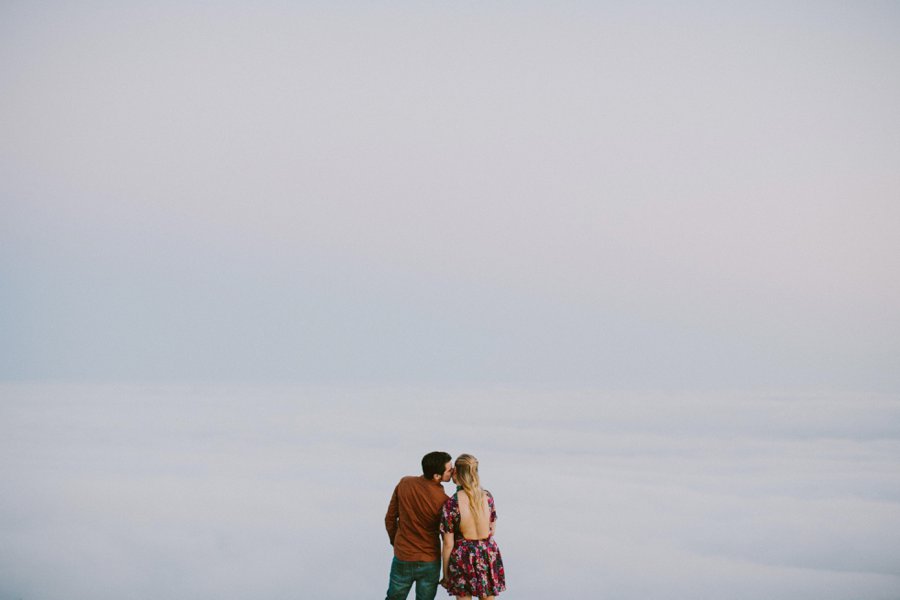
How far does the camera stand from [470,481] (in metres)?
6.58

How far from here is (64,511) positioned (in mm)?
128750

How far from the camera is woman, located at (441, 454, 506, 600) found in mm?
6680

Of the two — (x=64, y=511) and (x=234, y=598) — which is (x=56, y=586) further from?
(x=64, y=511)

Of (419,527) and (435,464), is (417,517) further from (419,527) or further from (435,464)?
(435,464)

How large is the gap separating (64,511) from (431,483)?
135m

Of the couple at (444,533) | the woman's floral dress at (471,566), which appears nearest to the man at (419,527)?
the couple at (444,533)

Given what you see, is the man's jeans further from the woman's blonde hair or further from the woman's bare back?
the woman's blonde hair

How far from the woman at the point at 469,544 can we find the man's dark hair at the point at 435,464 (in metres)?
0.09

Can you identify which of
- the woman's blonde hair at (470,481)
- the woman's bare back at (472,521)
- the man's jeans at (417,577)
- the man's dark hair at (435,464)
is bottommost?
the man's jeans at (417,577)

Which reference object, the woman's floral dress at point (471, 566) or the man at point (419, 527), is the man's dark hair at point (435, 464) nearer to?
the man at point (419, 527)

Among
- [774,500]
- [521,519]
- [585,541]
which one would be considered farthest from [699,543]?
[774,500]

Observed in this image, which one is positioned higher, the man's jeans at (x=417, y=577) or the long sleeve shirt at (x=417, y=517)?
the long sleeve shirt at (x=417, y=517)

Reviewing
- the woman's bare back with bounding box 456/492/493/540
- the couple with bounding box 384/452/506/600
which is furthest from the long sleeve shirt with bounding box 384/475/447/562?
the woman's bare back with bounding box 456/492/493/540

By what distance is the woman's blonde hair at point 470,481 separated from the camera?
21.6ft
